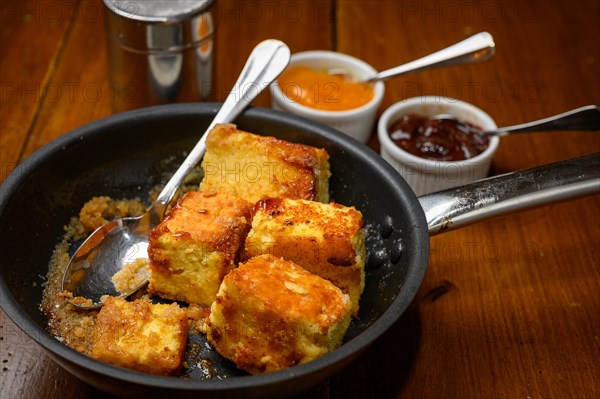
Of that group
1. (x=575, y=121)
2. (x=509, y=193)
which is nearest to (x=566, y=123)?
(x=575, y=121)

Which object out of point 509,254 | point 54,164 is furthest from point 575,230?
point 54,164

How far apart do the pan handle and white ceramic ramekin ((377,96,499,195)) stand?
1.08ft

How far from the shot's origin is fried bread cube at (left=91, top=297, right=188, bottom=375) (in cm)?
128

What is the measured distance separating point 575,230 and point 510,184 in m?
0.44

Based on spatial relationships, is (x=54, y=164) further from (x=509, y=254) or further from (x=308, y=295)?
(x=509, y=254)

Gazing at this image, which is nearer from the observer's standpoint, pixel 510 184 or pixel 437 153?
pixel 510 184

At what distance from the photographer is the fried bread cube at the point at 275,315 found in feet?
4.07

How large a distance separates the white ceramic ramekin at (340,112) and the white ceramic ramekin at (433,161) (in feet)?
0.23

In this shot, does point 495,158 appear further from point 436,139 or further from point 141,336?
point 141,336

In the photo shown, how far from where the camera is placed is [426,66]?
199 centimetres

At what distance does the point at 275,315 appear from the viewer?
1.25 m

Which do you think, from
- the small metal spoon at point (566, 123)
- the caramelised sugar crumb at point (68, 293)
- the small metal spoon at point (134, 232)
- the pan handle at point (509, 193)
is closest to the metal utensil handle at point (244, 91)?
the small metal spoon at point (134, 232)

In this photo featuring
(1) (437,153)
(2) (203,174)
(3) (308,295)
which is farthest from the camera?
(1) (437,153)

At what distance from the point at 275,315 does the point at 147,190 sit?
2.06 feet
